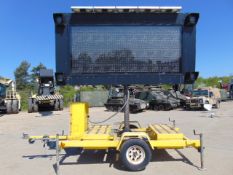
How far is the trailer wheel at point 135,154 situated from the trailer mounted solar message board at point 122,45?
144 centimetres

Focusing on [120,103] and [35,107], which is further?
[35,107]

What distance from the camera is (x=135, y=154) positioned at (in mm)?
7383

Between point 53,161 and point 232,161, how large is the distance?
421cm

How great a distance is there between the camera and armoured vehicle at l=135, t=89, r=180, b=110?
28719 millimetres

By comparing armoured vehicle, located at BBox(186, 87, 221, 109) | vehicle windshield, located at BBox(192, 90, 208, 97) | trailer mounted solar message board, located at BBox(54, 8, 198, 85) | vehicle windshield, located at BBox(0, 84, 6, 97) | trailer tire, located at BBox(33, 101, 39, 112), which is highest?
trailer mounted solar message board, located at BBox(54, 8, 198, 85)

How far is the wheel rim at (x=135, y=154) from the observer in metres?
7.33

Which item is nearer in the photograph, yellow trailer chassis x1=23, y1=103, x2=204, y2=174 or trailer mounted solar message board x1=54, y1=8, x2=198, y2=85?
yellow trailer chassis x1=23, y1=103, x2=204, y2=174

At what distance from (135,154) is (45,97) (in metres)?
21.6

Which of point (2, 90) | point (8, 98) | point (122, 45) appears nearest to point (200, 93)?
point (8, 98)

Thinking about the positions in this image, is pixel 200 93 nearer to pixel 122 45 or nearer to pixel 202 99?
pixel 202 99

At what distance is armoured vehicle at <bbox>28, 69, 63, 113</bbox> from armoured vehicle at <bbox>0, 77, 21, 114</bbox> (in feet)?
3.86

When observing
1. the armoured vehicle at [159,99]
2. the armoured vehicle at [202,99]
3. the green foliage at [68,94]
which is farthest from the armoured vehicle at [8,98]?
the armoured vehicle at [202,99]

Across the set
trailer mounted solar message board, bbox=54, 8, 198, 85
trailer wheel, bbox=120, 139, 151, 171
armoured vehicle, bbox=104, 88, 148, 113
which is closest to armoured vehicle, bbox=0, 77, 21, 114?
armoured vehicle, bbox=104, 88, 148, 113

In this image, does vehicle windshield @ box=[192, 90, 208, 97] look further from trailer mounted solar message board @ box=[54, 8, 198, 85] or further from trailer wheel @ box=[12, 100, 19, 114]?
trailer mounted solar message board @ box=[54, 8, 198, 85]
